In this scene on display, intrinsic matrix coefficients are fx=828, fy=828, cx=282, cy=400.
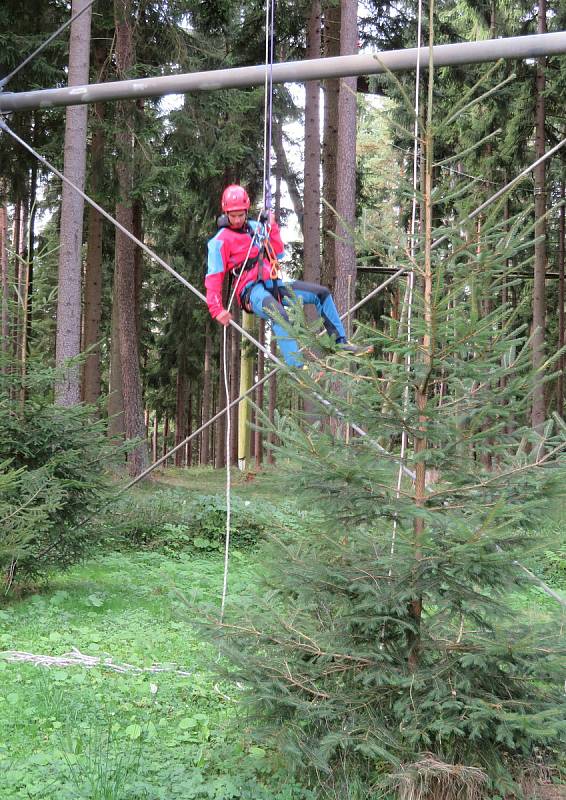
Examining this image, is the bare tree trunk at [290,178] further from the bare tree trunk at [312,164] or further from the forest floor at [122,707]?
the forest floor at [122,707]

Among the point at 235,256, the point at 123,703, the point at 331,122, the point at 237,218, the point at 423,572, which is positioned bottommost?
the point at 123,703

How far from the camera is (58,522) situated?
23.5 ft

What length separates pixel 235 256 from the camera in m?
5.86

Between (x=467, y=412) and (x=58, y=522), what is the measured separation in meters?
4.65

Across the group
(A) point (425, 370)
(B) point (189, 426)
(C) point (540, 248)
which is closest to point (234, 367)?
(B) point (189, 426)

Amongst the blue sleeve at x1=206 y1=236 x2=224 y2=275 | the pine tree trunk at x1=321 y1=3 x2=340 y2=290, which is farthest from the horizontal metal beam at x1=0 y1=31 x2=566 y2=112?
the pine tree trunk at x1=321 y1=3 x2=340 y2=290

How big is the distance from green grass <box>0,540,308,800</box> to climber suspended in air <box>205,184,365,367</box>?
211cm

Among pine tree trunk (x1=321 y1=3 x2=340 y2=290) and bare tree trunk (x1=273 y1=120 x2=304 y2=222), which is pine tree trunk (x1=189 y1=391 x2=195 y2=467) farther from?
pine tree trunk (x1=321 y1=3 x2=340 y2=290)

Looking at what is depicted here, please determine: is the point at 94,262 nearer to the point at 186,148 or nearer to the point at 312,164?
the point at 186,148

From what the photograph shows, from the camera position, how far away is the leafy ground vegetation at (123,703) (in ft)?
11.8

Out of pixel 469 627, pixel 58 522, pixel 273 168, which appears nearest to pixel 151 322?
pixel 273 168

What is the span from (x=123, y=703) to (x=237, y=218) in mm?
3224

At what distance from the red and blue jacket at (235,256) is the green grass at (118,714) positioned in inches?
83.2

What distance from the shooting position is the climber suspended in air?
5660 millimetres
